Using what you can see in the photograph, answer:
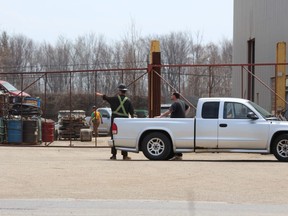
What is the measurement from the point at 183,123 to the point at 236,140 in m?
1.44

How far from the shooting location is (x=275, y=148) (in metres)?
17.1

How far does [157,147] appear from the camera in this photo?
17.5 metres

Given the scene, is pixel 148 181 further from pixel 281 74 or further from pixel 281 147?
pixel 281 74

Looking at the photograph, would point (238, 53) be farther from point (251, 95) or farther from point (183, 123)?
point (183, 123)

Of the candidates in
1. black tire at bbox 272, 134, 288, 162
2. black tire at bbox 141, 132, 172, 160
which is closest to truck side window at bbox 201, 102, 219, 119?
black tire at bbox 141, 132, 172, 160

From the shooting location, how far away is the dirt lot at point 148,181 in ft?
36.0

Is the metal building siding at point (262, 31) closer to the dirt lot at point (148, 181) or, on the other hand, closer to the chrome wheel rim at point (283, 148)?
the chrome wheel rim at point (283, 148)

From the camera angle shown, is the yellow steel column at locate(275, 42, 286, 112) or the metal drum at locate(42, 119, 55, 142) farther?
the metal drum at locate(42, 119, 55, 142)

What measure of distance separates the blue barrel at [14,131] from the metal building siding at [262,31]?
11.1 meters

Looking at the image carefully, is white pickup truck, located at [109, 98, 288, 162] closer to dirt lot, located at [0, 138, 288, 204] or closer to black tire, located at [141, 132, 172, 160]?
black tire, located at [141, 132, 172, 160]

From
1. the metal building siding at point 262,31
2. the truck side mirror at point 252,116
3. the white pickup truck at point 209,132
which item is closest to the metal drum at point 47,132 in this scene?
the metal building siding at point 262,31

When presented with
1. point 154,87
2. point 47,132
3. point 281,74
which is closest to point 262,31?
point 281,74

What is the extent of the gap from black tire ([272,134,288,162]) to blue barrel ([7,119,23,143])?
14039 millimetres

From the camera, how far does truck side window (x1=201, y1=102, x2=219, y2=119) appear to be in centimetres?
1750
